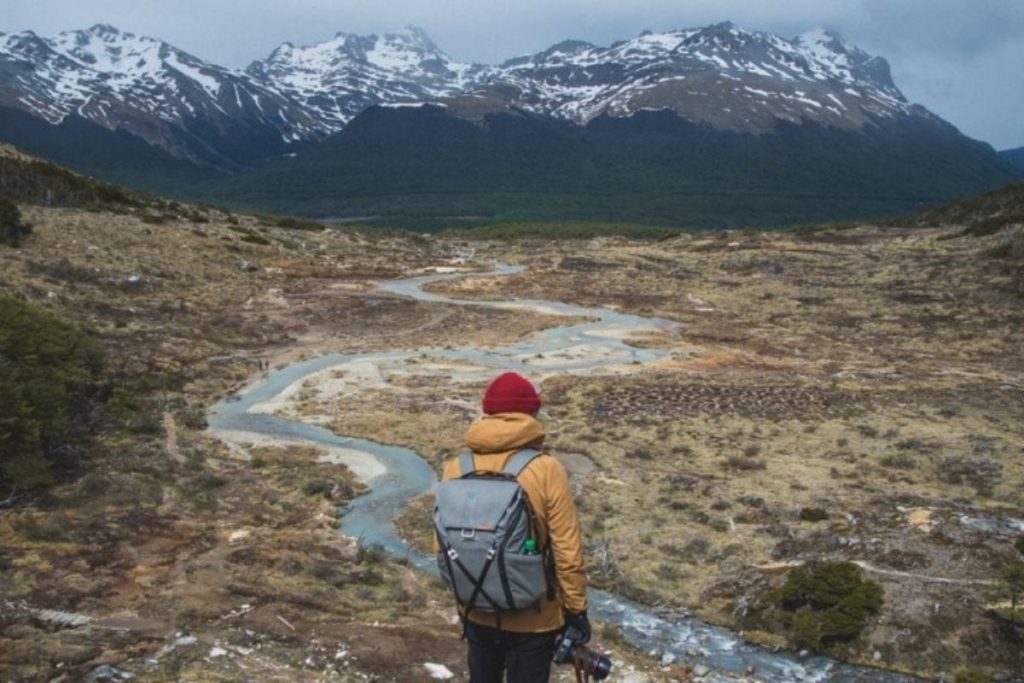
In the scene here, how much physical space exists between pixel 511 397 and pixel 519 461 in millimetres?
586

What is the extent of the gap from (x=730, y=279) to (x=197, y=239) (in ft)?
143

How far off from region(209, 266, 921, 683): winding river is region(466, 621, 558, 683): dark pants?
8.37 m

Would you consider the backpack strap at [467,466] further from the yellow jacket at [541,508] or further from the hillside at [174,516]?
the hillside at [174,516]

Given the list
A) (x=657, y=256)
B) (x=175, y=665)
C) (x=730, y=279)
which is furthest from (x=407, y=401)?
(x=657, y=256)

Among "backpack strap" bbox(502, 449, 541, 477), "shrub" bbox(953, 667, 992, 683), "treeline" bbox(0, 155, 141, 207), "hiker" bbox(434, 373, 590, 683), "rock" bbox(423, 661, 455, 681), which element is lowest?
"rock" bbox(423, 661, 455, 681)

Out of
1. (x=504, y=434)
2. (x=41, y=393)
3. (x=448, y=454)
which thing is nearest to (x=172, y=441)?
(x=41, y=393)

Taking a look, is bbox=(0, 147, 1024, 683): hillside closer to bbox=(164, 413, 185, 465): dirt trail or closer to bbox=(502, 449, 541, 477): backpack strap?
bbox=(164, 413, 185, 465): dirt trail

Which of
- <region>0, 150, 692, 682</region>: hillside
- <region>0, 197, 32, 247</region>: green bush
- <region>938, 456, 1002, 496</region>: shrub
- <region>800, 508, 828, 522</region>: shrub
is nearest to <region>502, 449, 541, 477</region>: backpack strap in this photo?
<region>0, 150, 692, 682</region>: hillside

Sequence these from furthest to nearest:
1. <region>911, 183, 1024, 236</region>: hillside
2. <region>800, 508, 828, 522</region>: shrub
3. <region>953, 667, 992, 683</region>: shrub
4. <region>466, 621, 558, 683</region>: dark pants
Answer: <region>911, 183, 1024, 236</region>: hillside < <region>800, 508, 828, 522</region>: shrub < <region>953, 667, 992, 683</region>: shrub < <region>466, 621, 558, 683</region>: dark pants

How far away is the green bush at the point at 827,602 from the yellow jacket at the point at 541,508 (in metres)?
10.5

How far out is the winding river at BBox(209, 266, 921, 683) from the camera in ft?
50.5

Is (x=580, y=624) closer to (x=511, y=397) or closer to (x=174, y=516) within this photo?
(x=511, y=397)

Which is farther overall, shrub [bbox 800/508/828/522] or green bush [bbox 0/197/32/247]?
green bush [bbox 0/197/32/247]

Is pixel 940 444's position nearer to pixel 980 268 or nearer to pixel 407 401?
pixel 407 401
